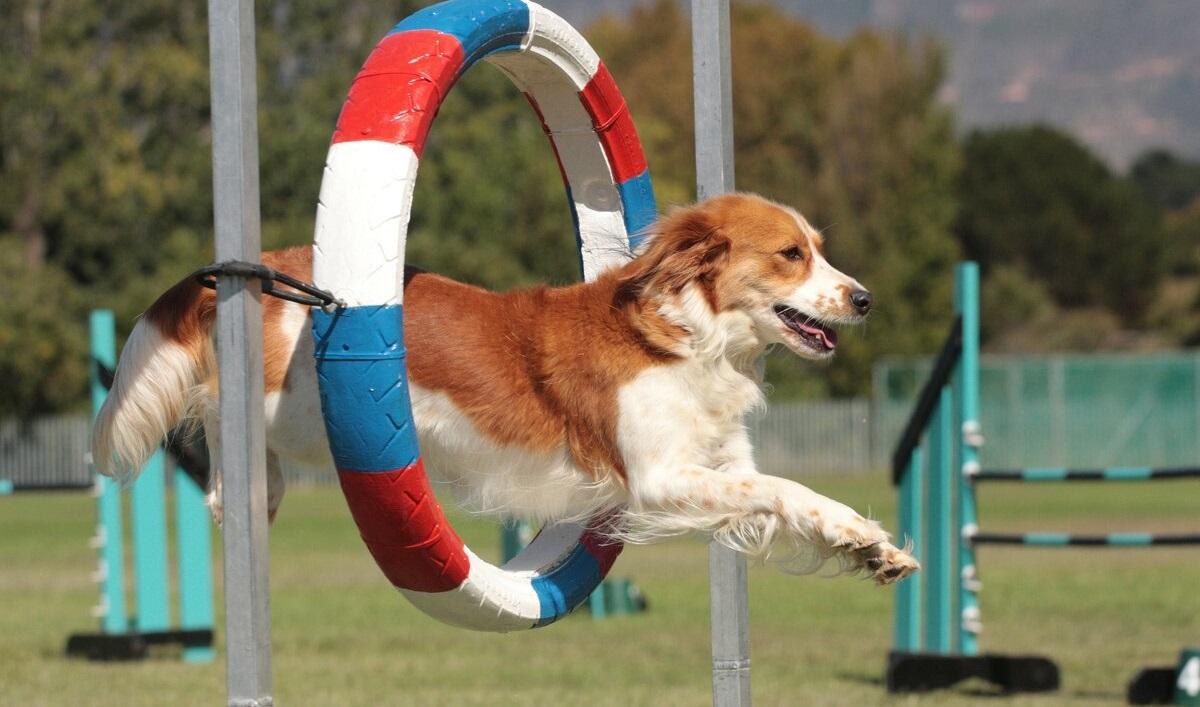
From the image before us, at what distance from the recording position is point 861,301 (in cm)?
524

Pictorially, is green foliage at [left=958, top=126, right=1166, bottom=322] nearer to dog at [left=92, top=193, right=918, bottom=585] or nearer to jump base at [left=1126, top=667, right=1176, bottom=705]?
jump base at [left=1126, top=667, right=1176, bottom=705]

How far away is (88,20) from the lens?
42.7 meters

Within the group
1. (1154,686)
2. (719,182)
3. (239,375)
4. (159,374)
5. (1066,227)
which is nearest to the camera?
(239,375)

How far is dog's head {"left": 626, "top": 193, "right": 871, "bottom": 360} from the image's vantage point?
525 centimetres

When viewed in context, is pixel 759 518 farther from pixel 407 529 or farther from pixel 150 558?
pixel 150 558

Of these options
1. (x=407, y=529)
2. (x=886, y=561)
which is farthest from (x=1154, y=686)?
(x=407, y=529)

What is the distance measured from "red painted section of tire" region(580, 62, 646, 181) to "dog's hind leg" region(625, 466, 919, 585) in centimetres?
140

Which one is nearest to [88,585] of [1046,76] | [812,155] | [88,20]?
[88,20]

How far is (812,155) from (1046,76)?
481 feet

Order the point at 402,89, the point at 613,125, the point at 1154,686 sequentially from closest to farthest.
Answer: the point at 402,89, the point at 613,125, the point at 1154,686

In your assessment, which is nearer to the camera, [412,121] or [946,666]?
[412,121]

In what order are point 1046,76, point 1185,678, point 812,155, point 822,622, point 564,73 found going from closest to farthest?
point 564,73, point 1185,678, point 822,622, point 812,155, point 1046,76

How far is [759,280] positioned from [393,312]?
1.29 m

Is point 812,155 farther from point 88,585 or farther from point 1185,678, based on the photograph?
point 1185,678
